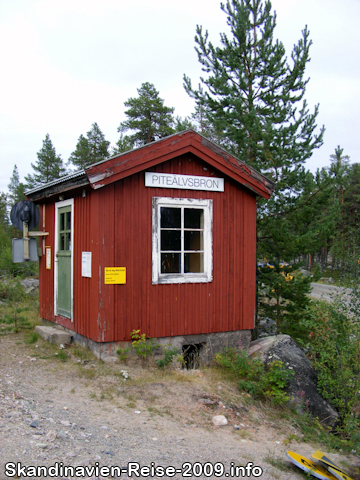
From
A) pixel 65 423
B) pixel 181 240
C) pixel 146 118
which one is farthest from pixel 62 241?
pixel 146 118

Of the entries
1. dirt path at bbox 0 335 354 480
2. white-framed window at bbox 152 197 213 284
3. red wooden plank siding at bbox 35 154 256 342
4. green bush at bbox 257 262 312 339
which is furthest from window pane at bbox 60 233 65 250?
green bush at bbox 257 262 312 339

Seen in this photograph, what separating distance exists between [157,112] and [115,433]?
24622mm

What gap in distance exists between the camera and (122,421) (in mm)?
5223

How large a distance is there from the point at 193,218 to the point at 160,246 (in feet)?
2.93

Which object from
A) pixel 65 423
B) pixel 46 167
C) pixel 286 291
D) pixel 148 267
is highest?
pixel 46 167

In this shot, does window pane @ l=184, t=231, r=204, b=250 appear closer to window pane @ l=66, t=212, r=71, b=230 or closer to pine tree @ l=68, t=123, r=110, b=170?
window pane @ l=66, t=212, r=71, b=230

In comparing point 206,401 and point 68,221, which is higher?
point 68,221

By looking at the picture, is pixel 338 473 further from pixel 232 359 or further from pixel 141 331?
pixel 141 331

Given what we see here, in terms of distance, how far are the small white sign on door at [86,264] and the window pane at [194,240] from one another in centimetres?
180

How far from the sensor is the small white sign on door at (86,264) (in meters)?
7.30

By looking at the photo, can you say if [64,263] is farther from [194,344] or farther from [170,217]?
[194,344]

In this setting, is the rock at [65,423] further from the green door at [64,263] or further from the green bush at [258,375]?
the green door at [64,263]

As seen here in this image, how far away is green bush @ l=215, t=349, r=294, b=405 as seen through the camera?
6871 mm

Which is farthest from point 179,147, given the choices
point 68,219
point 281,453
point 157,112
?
point 157,112
